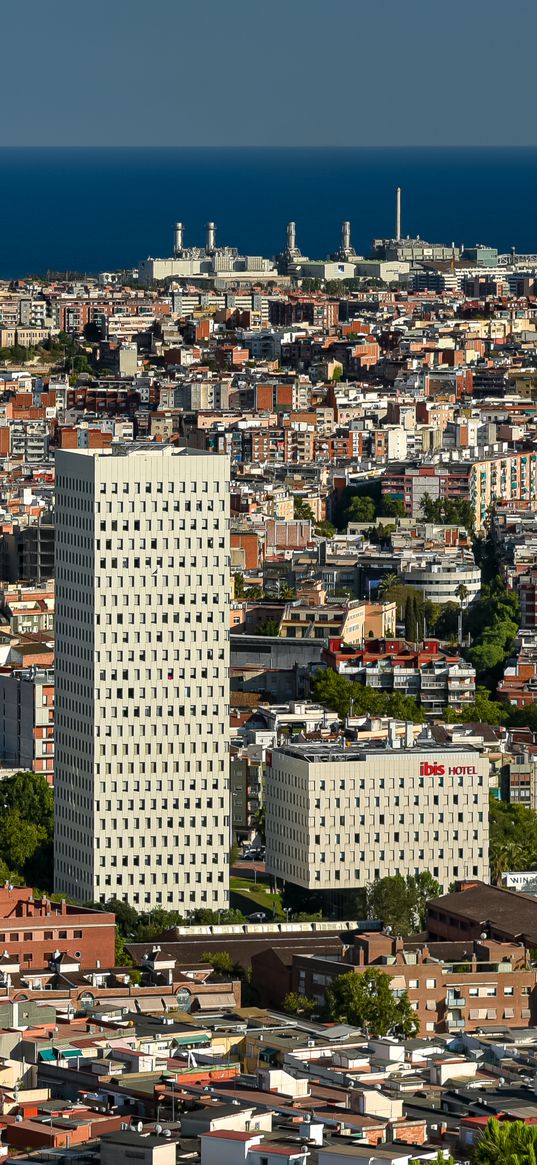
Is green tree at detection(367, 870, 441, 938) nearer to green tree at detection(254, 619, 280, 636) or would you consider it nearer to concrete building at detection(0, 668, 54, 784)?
concrete building at detection(0, 668, 54, 784)

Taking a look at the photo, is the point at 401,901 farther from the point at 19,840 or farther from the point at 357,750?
the point at 19,840

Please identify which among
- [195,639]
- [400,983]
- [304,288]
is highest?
[304,288]

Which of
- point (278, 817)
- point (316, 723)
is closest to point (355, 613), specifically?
point (316, 723)

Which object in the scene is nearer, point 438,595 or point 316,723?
point 316,723

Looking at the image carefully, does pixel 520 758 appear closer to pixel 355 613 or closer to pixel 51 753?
pixel 51 753

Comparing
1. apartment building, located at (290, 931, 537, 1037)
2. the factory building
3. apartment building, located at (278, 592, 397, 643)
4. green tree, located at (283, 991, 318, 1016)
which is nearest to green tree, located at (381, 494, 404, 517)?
apartment building, located at (278, 592, 397, 643)

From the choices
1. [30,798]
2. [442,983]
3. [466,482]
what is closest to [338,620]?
[30,798]

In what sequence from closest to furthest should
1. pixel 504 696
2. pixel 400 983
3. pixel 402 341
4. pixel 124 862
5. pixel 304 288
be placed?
pixel 400 983, pixel 124 862, pixel 504 696, pixel 402 341, pixel 304 288
